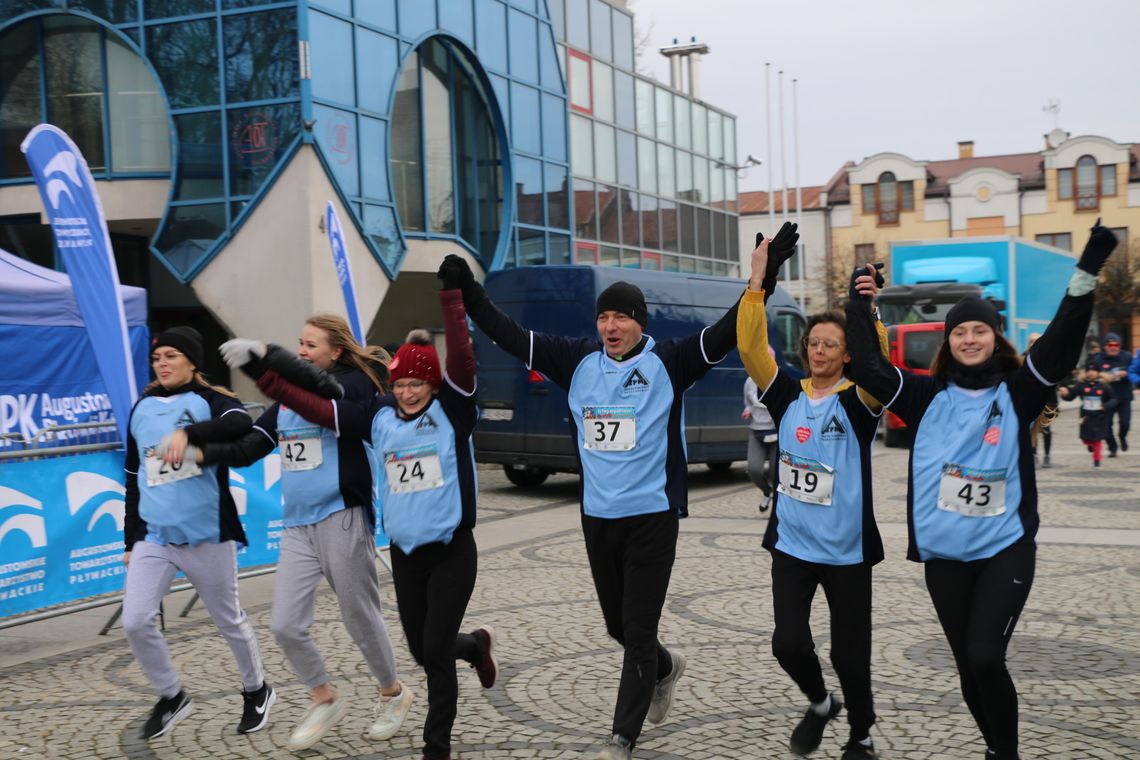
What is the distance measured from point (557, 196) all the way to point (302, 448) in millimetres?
20700

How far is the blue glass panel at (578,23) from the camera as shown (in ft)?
89.8

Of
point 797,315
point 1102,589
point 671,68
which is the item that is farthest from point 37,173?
point 671,68

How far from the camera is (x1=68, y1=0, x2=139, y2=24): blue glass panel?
1903 cm

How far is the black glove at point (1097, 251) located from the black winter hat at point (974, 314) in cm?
40

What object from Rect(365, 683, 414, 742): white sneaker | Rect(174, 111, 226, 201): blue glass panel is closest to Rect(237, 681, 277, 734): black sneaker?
Rect(365, 683, 414, 742): white sneaker

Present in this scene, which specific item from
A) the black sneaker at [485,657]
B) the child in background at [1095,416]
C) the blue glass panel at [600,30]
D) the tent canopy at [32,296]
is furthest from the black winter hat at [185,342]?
the blue glass panel at [600,30]

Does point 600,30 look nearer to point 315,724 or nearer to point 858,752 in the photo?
point 315,724

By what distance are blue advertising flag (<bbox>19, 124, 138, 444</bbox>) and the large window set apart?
13.3 m

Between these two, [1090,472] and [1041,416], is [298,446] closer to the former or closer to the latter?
[1041,416]

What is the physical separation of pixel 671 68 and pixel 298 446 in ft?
113

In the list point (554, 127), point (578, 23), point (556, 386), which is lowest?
point (556, 386)

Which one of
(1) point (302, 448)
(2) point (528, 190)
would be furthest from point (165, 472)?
(2) point (528, 190)

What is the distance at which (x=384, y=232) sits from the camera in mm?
20250

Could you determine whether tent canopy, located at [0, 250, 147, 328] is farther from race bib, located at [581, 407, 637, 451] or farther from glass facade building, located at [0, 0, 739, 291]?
race bib, located at [581, 407, 637, 451]
